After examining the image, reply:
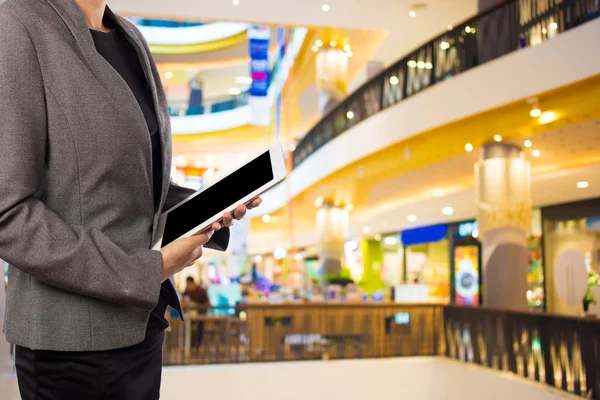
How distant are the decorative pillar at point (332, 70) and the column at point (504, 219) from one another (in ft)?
23.9

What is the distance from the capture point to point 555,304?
13.8 metres

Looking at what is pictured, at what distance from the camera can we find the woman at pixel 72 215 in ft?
2.92

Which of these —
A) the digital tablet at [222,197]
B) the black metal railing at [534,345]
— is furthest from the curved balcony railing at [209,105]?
the digital tablet at [222,197]

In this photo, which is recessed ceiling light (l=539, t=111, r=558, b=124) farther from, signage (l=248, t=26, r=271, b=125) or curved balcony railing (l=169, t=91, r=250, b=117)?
curved balcony railing (l=169, t=91, r=250, b=117)

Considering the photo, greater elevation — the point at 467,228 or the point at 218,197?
the point at 467,228

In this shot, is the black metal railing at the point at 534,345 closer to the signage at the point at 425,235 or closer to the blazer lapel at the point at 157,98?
the blazer lapel at the point at 157,98

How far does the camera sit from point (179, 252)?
1.00m

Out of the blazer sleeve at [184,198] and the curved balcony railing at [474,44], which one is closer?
the blazer sleeve at [184,198]

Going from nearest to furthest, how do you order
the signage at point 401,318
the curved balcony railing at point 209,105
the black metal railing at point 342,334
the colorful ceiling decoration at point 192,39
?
1. the black metal railing at point 342,334
2. the signage at point 401,318
3. the colorful ceiling decoration at point 192,39
4. the curved balcony railing at point 209,105

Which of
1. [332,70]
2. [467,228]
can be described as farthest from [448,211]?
[332,70]

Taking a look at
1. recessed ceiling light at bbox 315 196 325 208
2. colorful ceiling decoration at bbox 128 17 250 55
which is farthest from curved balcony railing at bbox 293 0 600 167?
colorful ceiling decoration at bbox 128 17 250 55

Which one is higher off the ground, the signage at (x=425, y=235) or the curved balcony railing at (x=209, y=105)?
the curved balcony railing at (x=209, y=105)

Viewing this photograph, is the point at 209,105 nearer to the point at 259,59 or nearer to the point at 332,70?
the point at 259,59

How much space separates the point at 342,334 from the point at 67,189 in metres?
9.72
